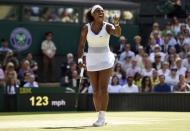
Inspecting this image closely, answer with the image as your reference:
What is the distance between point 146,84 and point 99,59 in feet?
27.5

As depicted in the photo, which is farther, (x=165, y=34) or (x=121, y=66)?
(x=165, y=34)

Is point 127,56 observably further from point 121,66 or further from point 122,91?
point 122,91

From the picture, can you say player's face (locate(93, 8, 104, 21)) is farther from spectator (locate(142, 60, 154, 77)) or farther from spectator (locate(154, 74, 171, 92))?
spectator (locate(142, 60, 154, 77))

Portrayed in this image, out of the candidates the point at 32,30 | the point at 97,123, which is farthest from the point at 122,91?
the point at 97,123

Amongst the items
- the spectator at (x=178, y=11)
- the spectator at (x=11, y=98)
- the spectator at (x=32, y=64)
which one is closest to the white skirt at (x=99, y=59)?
the spectator at (x=11, y=98)

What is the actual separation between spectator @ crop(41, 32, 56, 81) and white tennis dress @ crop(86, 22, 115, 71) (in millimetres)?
11673

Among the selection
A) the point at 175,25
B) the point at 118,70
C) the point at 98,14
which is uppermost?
the point at 98,14

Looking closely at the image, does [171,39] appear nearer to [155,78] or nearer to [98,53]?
[155,78]

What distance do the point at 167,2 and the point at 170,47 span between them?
3.67m

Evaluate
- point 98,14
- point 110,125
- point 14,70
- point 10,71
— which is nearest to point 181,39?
Result: point 14,70

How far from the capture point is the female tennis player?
1180 cm

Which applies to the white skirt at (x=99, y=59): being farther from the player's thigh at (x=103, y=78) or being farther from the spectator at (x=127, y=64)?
the spectator at (x=127, y=64)

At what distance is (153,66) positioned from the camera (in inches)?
866

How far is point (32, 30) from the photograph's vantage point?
24625 mm
